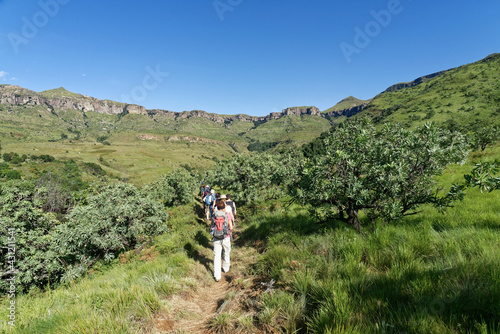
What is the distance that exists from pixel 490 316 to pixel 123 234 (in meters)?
11.5

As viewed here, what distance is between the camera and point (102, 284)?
17.3 ft

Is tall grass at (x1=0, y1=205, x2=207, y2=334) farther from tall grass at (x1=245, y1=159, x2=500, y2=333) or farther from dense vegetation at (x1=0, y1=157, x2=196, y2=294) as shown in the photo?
dense vegetation at (x1=0, y1=157, x2=196, y2=294)

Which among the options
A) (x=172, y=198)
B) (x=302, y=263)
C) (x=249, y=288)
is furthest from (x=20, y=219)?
(x=172, y=198)

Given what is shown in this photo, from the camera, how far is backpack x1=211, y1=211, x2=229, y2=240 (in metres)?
7.17

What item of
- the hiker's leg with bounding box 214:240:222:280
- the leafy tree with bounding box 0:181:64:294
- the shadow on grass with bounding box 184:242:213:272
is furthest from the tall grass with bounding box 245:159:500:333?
the leafy tree with bounding box 0:181:64:294

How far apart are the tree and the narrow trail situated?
3104mm

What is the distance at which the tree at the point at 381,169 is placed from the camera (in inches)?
201

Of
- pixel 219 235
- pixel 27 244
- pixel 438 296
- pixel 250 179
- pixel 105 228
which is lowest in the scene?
pixel 219 235

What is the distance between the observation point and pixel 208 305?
17.0 feet

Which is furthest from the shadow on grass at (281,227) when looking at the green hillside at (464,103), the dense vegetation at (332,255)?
the green hillside at (464,103)

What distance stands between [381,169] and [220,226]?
17.8 feet

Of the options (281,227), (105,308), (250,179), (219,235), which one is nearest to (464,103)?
(250,179)

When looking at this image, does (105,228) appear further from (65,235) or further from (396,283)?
(396,283)

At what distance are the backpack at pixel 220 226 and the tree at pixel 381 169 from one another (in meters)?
2.84
